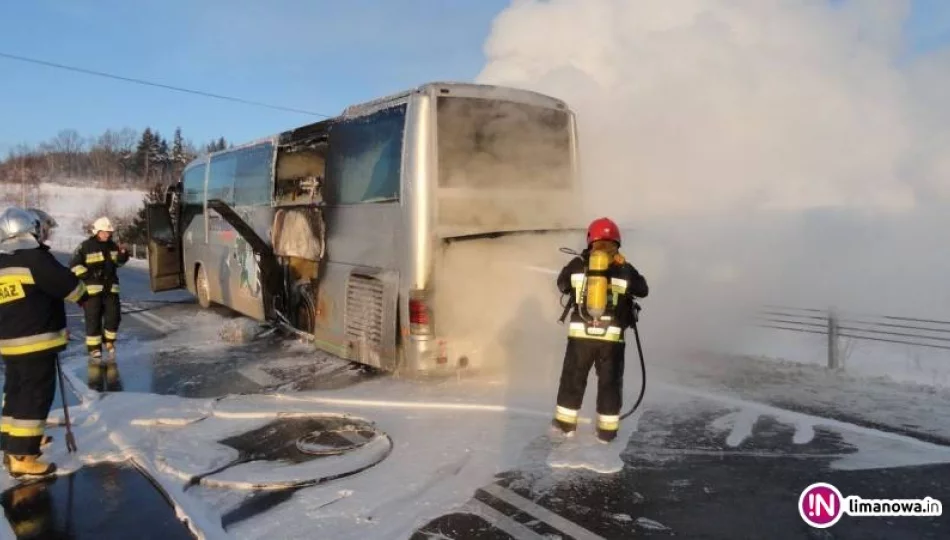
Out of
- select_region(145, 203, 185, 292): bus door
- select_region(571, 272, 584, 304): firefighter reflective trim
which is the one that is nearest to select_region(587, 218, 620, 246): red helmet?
select_region(571, 272, 584, 304): firefighter reflective trim

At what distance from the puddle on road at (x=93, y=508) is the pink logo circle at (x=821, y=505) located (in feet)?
11.4

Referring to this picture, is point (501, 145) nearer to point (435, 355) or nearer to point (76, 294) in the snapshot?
point (435, 355)

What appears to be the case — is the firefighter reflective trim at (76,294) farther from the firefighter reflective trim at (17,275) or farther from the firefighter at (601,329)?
the firefighter at (601,329)

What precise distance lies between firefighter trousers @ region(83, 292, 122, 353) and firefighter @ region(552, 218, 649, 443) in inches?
263

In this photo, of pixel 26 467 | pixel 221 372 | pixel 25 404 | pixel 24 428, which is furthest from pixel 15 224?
pixel 221 372

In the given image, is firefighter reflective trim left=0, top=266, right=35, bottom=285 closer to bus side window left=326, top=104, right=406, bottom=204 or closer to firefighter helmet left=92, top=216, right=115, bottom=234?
bus side window left=326, top=104, right=406, bottom=204

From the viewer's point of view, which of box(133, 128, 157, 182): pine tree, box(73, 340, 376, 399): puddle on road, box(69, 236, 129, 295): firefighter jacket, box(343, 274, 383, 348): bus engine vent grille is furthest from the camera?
box(133, 128, 157, 182): pine tree

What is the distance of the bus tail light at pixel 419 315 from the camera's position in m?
6.18

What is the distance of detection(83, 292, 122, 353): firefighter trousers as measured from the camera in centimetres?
826

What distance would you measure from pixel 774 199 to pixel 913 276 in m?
5.81

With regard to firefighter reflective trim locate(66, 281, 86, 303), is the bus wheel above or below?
below

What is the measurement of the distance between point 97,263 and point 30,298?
4487mm

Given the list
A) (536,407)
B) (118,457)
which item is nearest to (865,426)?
(536,407)

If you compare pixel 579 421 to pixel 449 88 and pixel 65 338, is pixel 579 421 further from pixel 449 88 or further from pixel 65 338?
pixel 65 338
